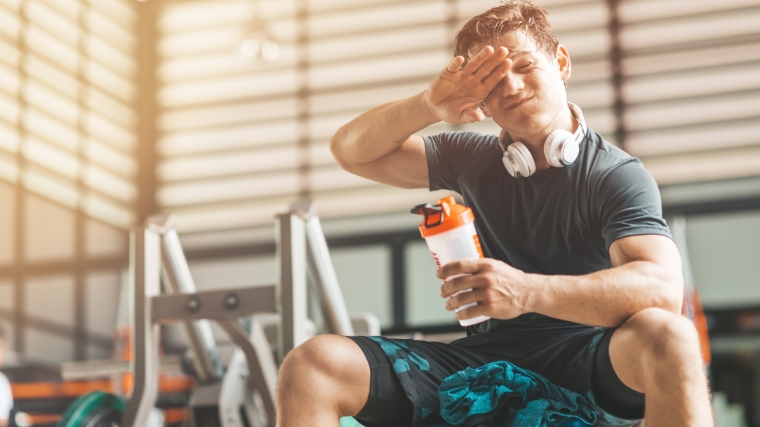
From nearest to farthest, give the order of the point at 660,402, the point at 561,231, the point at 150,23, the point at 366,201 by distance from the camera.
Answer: the point at 660,402 < the point at 561,231 < the point at 366,201 < the point at 150,23

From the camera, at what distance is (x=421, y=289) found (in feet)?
18.1

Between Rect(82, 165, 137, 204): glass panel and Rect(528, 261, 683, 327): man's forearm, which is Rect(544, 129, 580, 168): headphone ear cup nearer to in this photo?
Rect(528, 261, 683, 327): man's forearm

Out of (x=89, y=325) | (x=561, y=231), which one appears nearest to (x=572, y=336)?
(x=561, y=231)

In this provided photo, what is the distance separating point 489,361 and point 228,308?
1.06 m

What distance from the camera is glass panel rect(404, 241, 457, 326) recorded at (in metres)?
5.46

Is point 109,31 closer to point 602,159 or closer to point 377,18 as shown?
point 377,18

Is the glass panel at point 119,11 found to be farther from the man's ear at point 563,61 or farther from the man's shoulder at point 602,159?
the man's shoulder at point 602,159

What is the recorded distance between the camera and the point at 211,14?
261 inches

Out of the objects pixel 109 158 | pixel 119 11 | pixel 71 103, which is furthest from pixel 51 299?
pixel 119 11

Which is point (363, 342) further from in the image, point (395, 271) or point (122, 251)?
point (122, 251)

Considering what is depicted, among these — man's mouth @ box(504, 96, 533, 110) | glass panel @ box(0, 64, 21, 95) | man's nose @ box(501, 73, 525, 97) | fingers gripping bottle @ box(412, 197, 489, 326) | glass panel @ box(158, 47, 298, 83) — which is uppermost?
glass panel @ box(158, 47, 298, 83)

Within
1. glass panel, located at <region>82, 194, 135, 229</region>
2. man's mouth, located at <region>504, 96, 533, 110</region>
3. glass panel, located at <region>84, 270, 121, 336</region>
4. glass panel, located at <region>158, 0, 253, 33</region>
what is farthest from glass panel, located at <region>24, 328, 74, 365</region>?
man's mouth, located at <region>504, 96, 533, 110</region>

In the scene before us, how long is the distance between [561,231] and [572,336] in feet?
0.68

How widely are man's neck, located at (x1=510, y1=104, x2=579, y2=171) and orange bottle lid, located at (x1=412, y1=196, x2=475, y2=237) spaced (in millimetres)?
304
